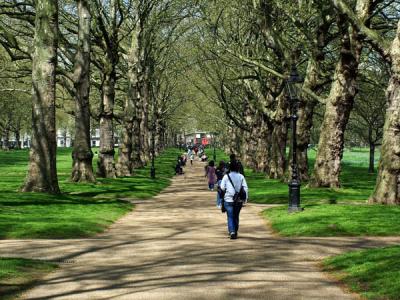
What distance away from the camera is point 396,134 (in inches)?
726

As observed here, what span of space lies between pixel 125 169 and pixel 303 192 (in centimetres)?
1633

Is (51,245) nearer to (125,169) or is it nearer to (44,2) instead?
(44,2)

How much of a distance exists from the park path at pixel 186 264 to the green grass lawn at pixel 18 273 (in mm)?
209

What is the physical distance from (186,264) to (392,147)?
10.9 meters

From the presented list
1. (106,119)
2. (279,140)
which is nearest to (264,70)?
(279,140)

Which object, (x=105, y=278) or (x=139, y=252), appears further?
(x=139, y=252)

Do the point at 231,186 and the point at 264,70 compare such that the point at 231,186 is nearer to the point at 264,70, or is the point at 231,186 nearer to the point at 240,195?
the point at 240,195

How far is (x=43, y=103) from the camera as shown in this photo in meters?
22.1

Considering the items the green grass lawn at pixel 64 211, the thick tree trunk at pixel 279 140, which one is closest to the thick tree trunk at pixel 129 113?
the thick tree trunk at pixel 279 140

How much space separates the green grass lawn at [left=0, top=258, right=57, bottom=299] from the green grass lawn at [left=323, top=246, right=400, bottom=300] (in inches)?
183

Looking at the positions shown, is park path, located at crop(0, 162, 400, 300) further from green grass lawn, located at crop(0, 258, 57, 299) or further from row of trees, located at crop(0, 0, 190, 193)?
row of trees, located at crop(0, 0, 190, 193)

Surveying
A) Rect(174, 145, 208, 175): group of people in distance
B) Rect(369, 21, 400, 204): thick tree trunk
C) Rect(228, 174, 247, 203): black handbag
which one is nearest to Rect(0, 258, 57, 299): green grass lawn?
Rect(228, 174, 247, 203): black handbag

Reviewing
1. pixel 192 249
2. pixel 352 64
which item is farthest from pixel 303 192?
pixel 192 249

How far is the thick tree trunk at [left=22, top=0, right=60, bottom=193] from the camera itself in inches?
868
